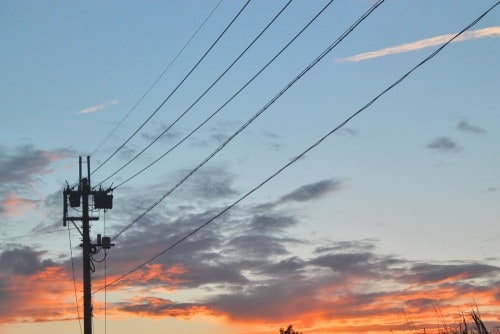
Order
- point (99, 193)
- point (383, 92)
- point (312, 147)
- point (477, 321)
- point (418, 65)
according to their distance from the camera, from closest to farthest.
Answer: point (477, 321) → point (418, 65) → point (383, 92) → point (312, 147) → point (99, 193)

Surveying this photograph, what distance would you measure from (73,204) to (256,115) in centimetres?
1897

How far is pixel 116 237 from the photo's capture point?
36.5 metres

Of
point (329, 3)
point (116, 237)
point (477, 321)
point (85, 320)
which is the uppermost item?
point (116, 237)

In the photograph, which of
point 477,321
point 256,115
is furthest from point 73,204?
point 477,321

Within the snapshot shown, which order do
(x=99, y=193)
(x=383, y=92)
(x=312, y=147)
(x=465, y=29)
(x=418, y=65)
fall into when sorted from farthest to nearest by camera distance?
(x=99, y=193)
(x=312, y=147)
(x=383, y=92)
(x=418, y=65)
(x=465, y=29)

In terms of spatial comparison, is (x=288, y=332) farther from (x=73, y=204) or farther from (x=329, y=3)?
(x=73, y=204)

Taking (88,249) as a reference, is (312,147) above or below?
below

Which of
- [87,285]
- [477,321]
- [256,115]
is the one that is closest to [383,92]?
[256,115]

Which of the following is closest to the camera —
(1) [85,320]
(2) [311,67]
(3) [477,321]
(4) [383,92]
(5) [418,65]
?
(3) [477,321]

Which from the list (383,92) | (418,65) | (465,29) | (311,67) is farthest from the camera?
(311,67)

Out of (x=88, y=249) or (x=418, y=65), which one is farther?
(x=88, y=249)

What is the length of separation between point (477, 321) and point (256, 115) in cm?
910

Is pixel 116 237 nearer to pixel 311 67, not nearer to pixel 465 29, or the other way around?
pixel 311 67

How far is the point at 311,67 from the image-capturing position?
15.8m
